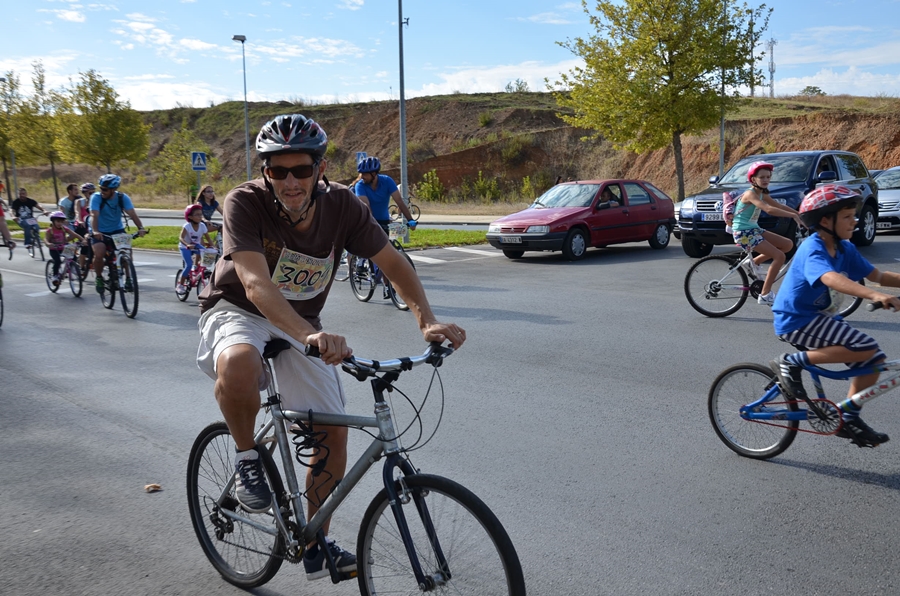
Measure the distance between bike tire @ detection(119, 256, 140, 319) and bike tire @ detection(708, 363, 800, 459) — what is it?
833 cm

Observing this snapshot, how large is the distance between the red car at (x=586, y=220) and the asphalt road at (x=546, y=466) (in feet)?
23.5

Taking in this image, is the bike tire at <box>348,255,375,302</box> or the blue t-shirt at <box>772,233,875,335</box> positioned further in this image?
the bike tire at <box>348,255,375,302</box>

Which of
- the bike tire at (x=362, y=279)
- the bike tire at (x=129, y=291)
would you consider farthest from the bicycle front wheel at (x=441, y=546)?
the bike tire at (x=362, y=279)

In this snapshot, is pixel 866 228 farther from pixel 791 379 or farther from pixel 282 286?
pixel 282 286

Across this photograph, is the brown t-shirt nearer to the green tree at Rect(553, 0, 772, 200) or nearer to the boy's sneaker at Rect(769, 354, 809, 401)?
the boy's sneaker at Rect(769, 354, 809, 401)

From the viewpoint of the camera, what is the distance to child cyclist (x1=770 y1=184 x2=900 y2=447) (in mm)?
4555

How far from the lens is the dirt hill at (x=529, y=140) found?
43.5 metres

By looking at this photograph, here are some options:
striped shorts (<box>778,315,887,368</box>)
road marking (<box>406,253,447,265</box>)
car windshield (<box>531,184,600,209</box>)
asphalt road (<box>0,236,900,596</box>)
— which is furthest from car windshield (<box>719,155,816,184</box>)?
striped shorts (<box>778,315,887,368</box>)

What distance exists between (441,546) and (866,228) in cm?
1702

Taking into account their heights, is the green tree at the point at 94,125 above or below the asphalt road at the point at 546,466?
above

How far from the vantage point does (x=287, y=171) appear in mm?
3107

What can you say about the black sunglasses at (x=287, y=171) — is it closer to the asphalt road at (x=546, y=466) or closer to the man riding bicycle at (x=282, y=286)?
the man riding bicycle at (x=282, y=286)

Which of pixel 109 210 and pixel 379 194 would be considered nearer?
pixel 109 210

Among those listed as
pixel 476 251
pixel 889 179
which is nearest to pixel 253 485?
pixel 476 251
